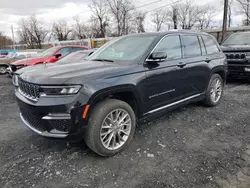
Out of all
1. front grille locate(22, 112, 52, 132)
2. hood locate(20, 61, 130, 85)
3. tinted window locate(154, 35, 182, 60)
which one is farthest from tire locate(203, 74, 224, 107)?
front grille locate(22, 112, 52, 132)

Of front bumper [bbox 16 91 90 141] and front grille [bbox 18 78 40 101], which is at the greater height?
front grille [bbox 18 78 40 101]

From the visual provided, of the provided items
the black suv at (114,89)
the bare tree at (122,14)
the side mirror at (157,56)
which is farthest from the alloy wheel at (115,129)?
the bare tree at (122,14)

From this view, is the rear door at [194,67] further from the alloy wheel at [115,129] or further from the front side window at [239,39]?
the front side window at [239,39]

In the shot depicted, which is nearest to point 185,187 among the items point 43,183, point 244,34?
point 43,183

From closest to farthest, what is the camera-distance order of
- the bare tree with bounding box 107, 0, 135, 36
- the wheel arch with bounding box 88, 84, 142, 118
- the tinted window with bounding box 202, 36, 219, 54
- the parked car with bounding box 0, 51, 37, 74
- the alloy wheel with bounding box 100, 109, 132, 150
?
the wheel arch with bounding box 88, 84, 142, 118 → the alloy wheel with bounding box 100, 109, 132, 150 → the tinted window with bounding box 202, 36, 219, 54 → the parked car with bounding box 0, 51, 37, 74 → the bare tree with bounding box 107, 0, 135, 36

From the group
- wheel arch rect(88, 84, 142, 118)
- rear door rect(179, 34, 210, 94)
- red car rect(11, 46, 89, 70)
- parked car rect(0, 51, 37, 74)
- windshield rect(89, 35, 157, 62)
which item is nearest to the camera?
wheel arch rect(88, 84, 142, 118)

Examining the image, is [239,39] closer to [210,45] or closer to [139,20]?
[210,45]

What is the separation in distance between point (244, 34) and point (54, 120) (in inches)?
332

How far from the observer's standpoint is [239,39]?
8172 millimetres

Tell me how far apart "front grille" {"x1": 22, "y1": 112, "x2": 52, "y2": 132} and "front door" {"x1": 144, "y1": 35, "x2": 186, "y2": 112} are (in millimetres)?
1480

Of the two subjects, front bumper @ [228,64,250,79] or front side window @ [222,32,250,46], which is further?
front side window @ [222,32,250,46]

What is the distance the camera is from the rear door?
399cm

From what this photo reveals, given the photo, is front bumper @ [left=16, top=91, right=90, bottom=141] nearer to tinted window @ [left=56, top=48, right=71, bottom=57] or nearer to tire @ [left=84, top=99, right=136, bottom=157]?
tire @ [left=84, top=99, right=136, bottom=157]

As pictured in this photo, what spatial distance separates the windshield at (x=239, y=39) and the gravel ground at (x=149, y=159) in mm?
4949
